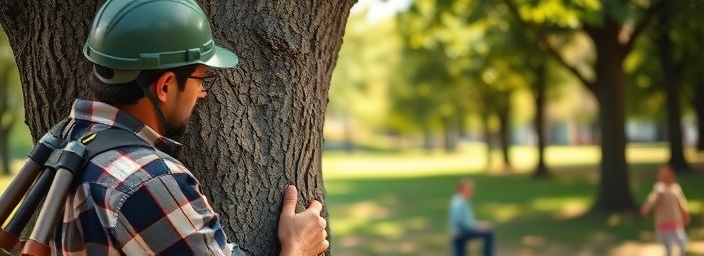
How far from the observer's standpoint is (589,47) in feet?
124

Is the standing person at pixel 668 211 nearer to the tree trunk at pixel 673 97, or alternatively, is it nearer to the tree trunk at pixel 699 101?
the tree trunk at pixel 673 97

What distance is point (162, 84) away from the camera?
2338 mm

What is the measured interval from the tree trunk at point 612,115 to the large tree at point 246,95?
18.1m

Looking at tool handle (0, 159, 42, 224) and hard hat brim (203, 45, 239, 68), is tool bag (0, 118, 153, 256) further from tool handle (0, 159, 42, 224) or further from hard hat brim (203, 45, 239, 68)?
hard hat brim (203, 45, 239, 68)

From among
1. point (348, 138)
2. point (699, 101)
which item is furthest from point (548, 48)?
point (348, 138)

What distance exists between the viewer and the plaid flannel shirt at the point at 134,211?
2148 millimetres

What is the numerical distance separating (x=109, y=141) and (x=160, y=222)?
0.23 meters

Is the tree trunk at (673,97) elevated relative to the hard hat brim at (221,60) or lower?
lower

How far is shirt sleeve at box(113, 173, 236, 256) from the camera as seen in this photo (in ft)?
7.04

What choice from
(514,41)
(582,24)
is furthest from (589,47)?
(582,24)

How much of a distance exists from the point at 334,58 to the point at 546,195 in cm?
2725

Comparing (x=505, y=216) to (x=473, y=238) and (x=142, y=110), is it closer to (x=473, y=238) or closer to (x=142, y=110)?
(x=473, y=238)

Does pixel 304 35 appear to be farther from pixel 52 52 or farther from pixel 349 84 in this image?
pixel 349 84

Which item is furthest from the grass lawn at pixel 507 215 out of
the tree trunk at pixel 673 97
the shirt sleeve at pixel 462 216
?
the shirt sleeve at pixel 462 216
